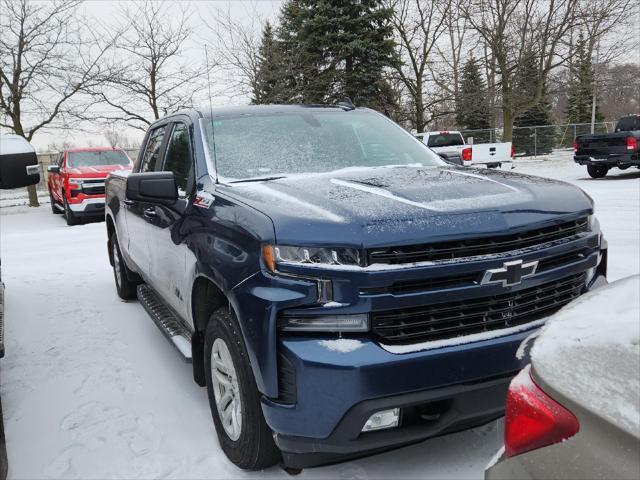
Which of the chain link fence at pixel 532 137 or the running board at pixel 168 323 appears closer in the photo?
the running board at pixel 168 323

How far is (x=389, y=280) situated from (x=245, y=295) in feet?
1.99

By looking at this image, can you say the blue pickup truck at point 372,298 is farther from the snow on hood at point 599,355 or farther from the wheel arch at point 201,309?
the snow on hood at point 599,355

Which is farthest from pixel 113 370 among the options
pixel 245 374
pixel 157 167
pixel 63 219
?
pixel 63 219

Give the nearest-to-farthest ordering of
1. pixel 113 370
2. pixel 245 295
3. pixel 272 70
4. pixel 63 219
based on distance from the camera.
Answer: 1. pixel 245 295
2. pixel 113 370
3. pixel 63 219
4. pixel 272 70

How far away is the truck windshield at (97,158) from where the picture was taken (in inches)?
562

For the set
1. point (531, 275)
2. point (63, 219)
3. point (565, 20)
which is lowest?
point (63, 219)

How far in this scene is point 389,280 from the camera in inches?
84.0

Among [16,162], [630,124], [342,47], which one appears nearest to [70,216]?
[16,162]

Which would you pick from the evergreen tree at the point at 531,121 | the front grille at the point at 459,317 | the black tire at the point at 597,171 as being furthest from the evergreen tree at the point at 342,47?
the front grille at the point at 459,317

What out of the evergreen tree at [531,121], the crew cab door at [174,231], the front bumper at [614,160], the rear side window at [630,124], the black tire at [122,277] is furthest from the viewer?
the evergreen tree at [531,121]

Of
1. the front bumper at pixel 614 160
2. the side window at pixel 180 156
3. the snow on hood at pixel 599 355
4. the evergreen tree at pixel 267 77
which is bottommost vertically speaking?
the front bumper at pixel 614 160

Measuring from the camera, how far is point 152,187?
3100mm

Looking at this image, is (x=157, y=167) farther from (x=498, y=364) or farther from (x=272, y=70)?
(x=272, y=70)

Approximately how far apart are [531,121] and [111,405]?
147ft
